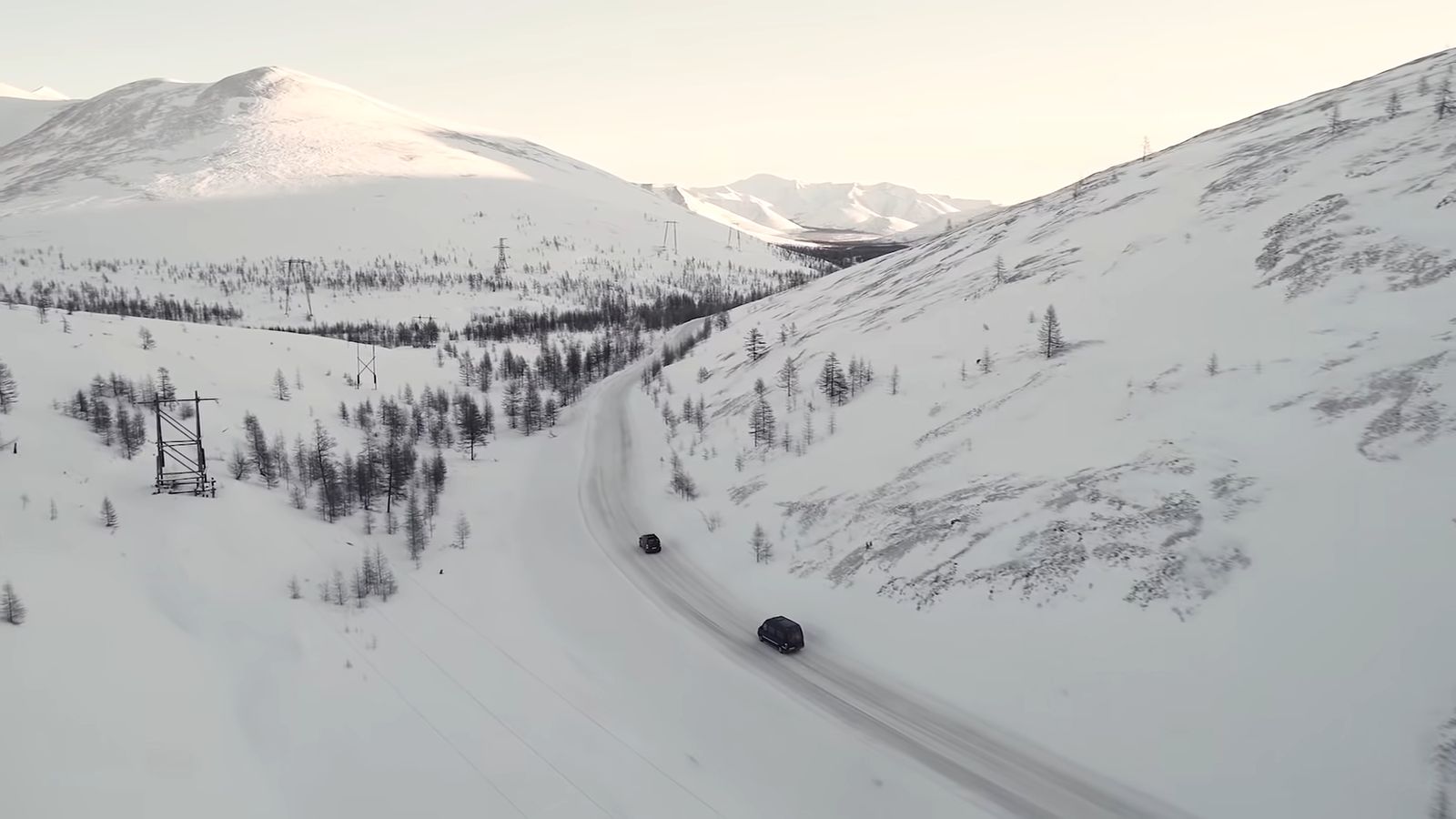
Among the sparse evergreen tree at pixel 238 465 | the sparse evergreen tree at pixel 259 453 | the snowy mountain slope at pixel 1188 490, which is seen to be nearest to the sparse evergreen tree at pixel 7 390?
the sparse evergreen tree at pixel 238 465

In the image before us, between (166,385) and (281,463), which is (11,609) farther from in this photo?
(166,385)

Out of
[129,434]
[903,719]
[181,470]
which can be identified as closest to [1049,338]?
[903,719]

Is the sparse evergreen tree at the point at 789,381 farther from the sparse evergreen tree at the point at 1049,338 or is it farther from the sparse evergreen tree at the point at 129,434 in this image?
the sparse evergreen tree at the point at 129,434

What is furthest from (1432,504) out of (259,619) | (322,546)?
(322,546)

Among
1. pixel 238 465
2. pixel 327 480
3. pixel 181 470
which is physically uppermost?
pixel 181 470

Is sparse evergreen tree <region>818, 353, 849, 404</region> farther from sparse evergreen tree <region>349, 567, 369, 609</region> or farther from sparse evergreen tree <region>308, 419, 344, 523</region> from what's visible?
sparse evergreen tree <region>308, 419, 344, 523</region>
